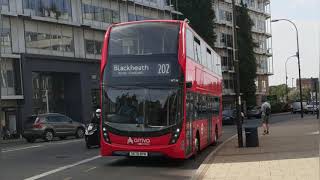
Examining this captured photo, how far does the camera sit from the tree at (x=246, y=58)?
287 feet

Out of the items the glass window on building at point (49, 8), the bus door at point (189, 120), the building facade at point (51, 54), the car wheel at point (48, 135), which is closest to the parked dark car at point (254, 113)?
the building facade at point (51, 54)

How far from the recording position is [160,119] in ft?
49.7

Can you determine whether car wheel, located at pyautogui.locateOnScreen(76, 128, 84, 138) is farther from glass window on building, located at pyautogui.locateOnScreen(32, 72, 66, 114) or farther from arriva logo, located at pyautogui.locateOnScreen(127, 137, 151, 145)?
arriva logo, located at pyautogui.locateOnScreen(127, 137, 151, 145)

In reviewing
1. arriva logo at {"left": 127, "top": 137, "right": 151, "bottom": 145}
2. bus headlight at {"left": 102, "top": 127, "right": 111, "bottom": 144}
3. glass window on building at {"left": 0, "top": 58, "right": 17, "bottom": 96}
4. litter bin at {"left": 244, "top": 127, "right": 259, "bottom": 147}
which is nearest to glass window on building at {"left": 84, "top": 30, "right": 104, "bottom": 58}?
glass window on building at {"left": 0, "top": 58, "right": 17, "bottom": 96}

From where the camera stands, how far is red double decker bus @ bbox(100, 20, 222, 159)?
15.1m

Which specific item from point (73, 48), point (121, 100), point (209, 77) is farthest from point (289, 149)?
point (73, 48)

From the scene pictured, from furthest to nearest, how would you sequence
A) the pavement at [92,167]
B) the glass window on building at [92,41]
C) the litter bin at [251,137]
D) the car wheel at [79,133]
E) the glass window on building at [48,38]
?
the glass window on building at [92,41]
the glass window on building at [48,38]
the car wheel at [79,133]
the litter bin at [251,137]
the pavement at [92,167]

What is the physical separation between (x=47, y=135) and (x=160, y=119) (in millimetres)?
20379

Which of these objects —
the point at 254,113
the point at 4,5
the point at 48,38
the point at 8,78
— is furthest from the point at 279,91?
the point at 4,5

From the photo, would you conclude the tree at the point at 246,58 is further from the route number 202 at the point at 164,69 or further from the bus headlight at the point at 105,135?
the bus headlight at the point at 105,135

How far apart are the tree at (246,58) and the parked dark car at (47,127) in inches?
2152

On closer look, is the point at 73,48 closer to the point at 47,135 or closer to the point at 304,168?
the point at 47,135

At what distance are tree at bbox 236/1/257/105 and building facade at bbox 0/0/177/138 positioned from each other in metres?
32.2

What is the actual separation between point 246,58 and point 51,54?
150 feet
